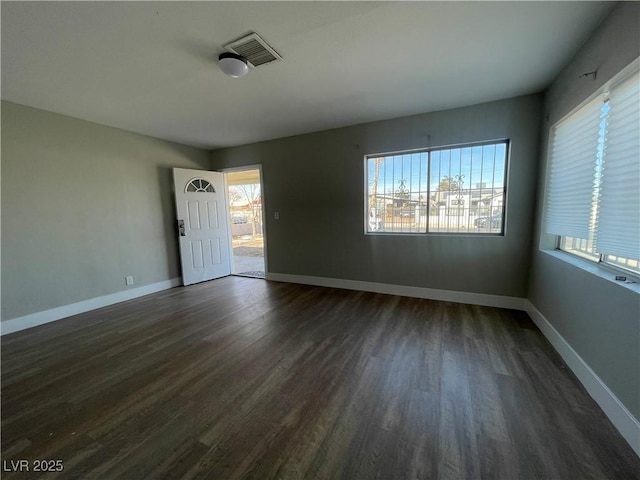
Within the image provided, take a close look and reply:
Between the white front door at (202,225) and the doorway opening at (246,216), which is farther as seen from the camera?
the doorway opening at (246,216)

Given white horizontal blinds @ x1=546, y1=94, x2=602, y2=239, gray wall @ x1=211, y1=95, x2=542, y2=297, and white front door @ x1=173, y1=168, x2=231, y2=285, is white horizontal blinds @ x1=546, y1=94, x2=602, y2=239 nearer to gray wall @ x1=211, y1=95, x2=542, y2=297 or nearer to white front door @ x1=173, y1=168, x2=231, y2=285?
gray wall @ x1=211, y1=95, x2=542, y2=297

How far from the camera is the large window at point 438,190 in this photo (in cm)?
307

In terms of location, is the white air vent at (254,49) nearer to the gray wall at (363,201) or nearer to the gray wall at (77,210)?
the gray wall at (363,201)

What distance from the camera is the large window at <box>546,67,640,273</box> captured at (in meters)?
1.41

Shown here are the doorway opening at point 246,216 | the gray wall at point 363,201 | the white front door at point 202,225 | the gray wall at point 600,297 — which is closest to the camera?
the gray wall at point 600,297

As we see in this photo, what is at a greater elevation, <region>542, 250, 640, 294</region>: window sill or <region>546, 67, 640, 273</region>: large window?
<region>546, 67, 640, 273</region>: large window

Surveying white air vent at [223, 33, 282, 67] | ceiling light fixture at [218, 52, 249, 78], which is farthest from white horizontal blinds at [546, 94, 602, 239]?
ceiling light fixture at [218, 52, 249, 78]

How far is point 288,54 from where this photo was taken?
196 cm

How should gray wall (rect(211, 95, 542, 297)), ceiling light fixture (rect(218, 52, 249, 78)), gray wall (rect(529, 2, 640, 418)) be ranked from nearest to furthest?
gray wall (rect(529, 2, 640, 418)) → ceiling light fixture (rect(218, 52, 249, 78)) → gray wall (rect(211, 95, 542, 297))

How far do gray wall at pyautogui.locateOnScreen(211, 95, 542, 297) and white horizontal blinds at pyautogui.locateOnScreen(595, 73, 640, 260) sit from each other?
4.37 feet

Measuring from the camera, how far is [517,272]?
2996mm

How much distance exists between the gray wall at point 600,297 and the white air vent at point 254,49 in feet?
7.29

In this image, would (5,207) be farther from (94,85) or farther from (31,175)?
(94,85)

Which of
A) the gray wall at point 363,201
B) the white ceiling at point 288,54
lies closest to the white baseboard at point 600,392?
the gray wall at point 363,201
